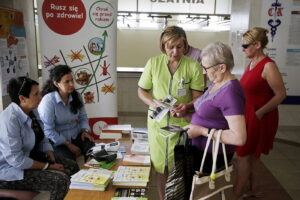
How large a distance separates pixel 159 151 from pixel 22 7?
264cm

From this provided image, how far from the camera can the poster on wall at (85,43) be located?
3.16 metres

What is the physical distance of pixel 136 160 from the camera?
200cm

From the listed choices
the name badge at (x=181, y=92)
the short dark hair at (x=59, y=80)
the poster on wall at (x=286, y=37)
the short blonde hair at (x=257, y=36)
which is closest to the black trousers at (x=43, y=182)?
the short dark hair at (x=59, y=80)

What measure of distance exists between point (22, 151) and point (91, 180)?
75cm

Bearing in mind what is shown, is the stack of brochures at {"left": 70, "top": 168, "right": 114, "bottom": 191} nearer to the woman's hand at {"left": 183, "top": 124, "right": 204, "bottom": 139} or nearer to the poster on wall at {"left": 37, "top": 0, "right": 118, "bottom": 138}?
the woman's hand at {"left": 183, "top": 124, "right": 204, "bottom": 139}

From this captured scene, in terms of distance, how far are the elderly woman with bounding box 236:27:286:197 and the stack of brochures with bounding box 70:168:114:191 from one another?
1.31 metres

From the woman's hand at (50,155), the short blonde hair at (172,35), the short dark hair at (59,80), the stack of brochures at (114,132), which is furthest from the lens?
the short dark hair at (59,80)

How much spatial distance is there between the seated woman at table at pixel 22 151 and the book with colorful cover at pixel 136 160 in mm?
558

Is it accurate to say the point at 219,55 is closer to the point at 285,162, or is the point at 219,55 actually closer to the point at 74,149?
the point at 74,149

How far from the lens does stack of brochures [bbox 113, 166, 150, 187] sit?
1678mm

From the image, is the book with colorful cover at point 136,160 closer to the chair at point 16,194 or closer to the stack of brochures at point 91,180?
→ the stack of brochures at point 91,180

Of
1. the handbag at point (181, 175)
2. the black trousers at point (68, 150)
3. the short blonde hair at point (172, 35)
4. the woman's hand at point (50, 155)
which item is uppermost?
the short blonde hair at point (172, 35)

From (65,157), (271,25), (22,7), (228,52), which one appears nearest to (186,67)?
(228,52)

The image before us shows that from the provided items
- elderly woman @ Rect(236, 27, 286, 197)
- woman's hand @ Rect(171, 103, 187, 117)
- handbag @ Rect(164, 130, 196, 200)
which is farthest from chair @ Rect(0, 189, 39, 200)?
elderly woman @ Rect(236, 27, 286, 197)
